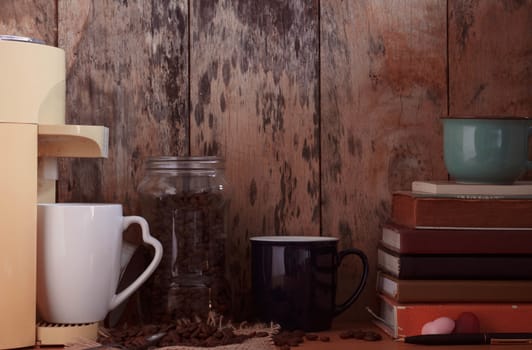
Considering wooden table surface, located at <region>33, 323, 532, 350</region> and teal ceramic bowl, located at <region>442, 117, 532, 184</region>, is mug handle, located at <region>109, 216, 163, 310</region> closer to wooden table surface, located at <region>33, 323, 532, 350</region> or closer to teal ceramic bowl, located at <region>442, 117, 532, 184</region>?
wooden table surface, located at <region>33, 323, 532, 350</region>

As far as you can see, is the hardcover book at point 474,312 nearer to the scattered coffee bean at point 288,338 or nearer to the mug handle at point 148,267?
the scattered coffee bean at point 288,338

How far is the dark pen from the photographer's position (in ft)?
3.58

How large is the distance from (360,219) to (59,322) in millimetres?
484

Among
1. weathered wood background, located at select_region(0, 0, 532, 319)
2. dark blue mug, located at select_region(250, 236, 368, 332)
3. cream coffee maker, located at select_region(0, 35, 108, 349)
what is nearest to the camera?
cream coffee maker, located at select_region(0, 35, 108, 349)

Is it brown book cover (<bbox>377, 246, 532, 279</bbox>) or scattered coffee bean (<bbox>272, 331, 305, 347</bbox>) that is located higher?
brown book cover (<bbox>377, 246, 532, 279</bbox>)

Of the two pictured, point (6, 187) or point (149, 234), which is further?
point (149, 234)

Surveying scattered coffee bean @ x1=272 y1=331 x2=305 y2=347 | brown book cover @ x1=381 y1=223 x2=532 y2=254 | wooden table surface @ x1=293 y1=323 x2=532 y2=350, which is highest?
brown book cover @ x1=381 y1=223 x2=532 y2=254

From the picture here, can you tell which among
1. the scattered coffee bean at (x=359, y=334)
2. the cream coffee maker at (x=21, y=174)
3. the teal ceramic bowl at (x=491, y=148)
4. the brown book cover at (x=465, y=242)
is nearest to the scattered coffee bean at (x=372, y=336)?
the scattered coffee bean at (x=359, y=334)

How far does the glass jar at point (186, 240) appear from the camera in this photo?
119 centimetres

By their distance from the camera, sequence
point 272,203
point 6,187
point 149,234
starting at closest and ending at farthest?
point 6,187, point 149,234, point 272,203

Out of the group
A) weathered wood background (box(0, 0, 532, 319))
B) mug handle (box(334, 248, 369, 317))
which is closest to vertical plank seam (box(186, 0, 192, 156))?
weathered wood background (box(0, 0, 532, 319))

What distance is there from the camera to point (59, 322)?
3.66 ft

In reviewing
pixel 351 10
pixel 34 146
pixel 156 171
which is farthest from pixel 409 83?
pixel 34 146

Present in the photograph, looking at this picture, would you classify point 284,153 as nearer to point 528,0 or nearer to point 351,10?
point 351,10
